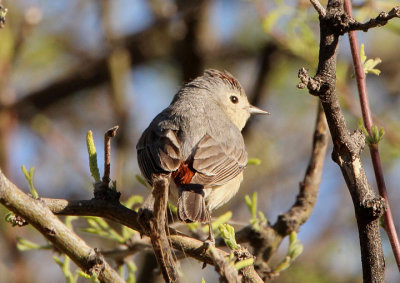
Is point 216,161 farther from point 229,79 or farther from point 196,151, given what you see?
point 229,79

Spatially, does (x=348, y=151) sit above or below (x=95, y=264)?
above

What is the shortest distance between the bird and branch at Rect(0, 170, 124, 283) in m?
0.94

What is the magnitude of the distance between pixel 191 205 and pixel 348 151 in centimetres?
120

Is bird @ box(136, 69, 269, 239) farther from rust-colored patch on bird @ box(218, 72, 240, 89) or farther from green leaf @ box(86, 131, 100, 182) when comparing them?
green leaf @ box(86, 131, 100, 182)

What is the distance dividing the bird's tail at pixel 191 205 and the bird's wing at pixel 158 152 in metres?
0.16

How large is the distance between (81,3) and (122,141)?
1.95 meters

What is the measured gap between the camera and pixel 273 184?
5.73 metres

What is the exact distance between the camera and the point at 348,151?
2076 millimetres

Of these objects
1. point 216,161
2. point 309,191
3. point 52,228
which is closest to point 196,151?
point 216,161

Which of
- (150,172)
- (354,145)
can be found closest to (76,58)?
(150,172)

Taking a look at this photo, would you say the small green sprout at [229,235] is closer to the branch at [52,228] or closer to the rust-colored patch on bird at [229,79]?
the branch at [52,228]

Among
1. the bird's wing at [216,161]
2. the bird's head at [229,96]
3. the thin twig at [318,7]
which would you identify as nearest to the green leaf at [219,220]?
the bird's wing at [216,161]

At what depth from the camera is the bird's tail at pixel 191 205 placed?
9.80 ft

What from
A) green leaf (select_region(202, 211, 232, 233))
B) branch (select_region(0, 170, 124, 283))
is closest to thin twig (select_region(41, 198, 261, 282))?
branch (select_region(0, 170, 124, 283))
